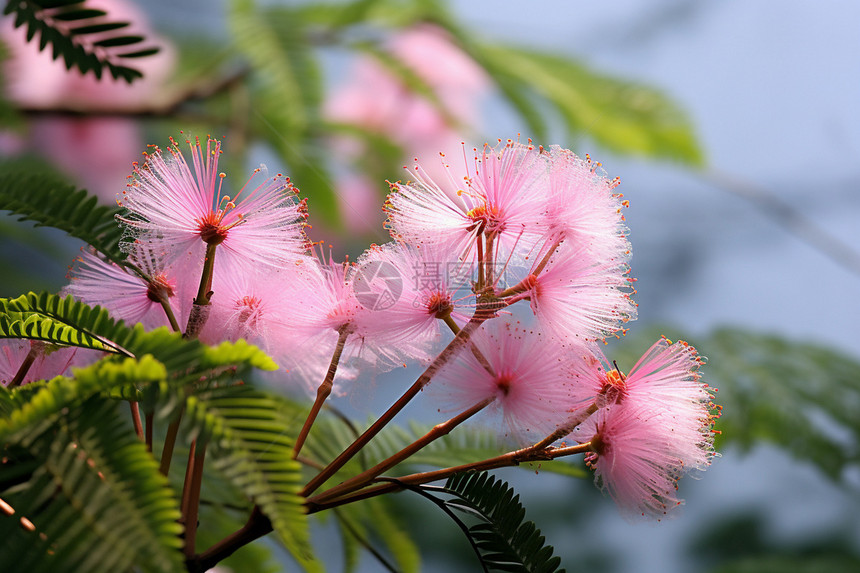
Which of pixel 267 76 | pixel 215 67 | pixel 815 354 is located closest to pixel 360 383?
pixel 267 76

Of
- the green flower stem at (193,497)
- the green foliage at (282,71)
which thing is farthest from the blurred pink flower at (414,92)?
the green flower stem at (193,497)

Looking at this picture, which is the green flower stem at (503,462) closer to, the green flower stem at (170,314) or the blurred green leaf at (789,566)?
the green flower stem at (170,314)

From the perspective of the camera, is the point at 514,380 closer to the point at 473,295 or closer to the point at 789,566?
the point at 473,295

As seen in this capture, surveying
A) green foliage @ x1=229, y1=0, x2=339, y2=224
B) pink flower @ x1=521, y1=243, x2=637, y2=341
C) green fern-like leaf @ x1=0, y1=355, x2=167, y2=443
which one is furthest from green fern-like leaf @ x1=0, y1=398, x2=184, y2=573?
green foliage @ x1=229, y1=0, x2=339, y2=224

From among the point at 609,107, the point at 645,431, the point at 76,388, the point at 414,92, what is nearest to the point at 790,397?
the point at 609,107

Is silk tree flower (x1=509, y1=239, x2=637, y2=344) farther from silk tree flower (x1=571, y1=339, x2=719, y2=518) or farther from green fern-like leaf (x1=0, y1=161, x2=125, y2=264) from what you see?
green fern-like leaf (x1=0, y1=161, x2=125, y2=264)
